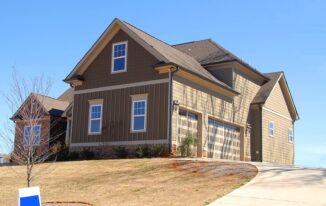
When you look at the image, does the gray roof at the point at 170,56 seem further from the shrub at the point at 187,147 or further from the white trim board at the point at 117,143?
the white trim board at the point at 117,143

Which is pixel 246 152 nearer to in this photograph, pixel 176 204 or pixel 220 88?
pixel 220 88

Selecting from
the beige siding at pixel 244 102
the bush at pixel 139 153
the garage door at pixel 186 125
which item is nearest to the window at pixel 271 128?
the beige siding at pixel 244 102

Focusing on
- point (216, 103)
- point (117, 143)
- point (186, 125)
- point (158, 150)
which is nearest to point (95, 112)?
point (117, 143)

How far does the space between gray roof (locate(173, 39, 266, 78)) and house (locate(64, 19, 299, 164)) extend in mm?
80

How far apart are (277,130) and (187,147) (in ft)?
42.3

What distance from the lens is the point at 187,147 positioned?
2241 cm

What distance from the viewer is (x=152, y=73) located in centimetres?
2348

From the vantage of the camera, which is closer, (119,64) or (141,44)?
(141,44)

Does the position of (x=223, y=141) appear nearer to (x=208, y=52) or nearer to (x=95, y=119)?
(x=208, y=52)

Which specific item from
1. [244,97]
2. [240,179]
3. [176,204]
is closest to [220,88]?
[244,97]

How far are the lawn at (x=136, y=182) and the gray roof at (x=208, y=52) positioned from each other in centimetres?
1146

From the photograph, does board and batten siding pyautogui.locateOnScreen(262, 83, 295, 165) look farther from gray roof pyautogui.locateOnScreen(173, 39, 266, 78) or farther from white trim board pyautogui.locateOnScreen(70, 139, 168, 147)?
white trim board pyautogui.locateOnScreen(70, 139, 168, 147)

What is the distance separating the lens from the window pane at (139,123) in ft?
76.3

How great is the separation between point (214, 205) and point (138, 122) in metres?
13.0
